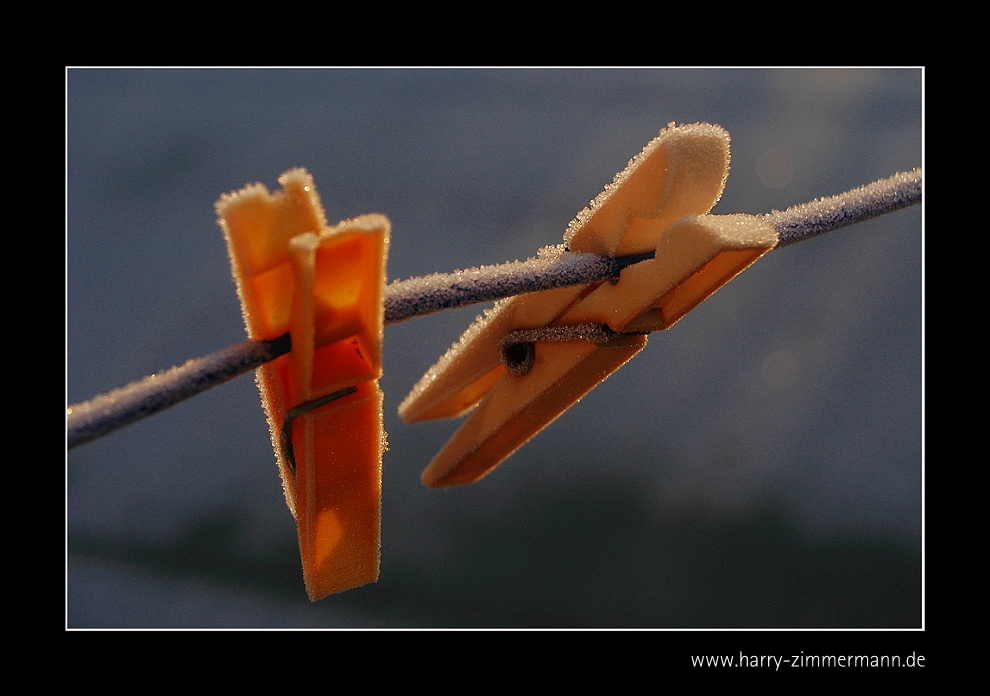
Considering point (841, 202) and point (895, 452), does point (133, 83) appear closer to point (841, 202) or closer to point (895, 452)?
point (841, 202)

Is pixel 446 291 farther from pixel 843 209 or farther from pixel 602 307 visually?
pixel 843 209

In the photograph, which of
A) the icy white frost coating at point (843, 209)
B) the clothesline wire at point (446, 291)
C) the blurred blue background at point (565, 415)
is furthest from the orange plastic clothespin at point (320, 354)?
the blurred blue background at point (565, 415)

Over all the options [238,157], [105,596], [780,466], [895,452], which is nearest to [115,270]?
[238,157]

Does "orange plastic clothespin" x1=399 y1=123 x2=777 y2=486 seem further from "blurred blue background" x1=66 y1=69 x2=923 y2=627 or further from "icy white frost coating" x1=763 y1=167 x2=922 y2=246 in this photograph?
"blurred blue background" x1=66 y1=69 x2=923 y2=627

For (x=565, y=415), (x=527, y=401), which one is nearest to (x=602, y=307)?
(x=527, y=401)

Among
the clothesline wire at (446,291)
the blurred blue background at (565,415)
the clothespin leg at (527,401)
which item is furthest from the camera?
the blurred blue background at (565,415)

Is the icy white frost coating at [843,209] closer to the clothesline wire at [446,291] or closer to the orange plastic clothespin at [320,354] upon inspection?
the clothesline wire at [446,291]

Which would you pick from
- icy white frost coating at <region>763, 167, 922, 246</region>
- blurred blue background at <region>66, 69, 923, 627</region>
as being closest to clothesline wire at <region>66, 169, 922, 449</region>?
icy white frost coating at <region>763, 167, 922, 246</region>
